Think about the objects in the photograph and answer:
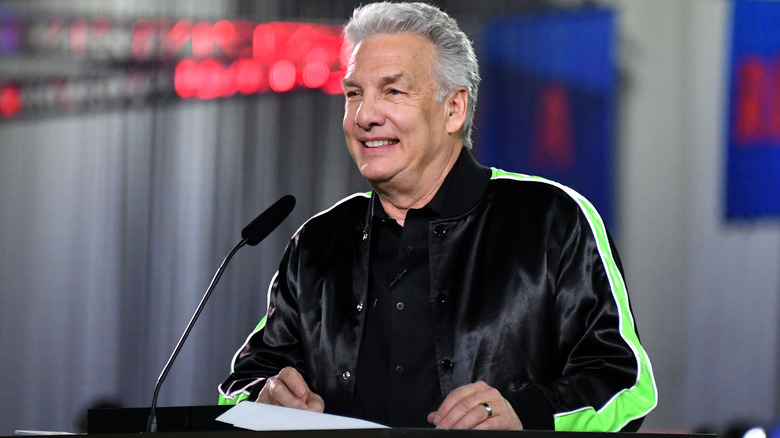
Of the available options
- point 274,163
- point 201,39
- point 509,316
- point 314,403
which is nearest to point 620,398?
point 509,316

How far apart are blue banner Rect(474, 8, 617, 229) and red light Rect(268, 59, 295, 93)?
41.4 inches

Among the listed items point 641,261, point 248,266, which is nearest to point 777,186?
point 641,261

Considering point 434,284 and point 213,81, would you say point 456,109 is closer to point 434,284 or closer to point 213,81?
point 434,284

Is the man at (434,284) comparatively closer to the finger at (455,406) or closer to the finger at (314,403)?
the finger at (314,403)

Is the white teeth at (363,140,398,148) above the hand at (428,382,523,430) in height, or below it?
above

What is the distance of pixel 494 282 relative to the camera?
1.75 m

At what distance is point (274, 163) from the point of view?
6.18 metres

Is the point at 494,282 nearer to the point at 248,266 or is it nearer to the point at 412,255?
the point at 412,255

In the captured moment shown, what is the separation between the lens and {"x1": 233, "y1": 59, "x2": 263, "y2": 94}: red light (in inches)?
234

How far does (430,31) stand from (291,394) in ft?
2.12

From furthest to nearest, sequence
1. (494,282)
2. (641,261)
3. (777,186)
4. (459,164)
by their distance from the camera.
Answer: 1. (641,261)
2. (777,186)
3. (459,164)
4. (494,282)

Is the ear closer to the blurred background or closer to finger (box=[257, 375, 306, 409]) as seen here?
finger (box=[257, 375, 306, 409])

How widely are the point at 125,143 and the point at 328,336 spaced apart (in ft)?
14.5

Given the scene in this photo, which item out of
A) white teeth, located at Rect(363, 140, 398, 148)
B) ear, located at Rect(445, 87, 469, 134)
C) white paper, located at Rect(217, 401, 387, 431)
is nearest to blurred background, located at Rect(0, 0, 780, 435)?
ear, located at Rect(445, 87, 469, 134)
